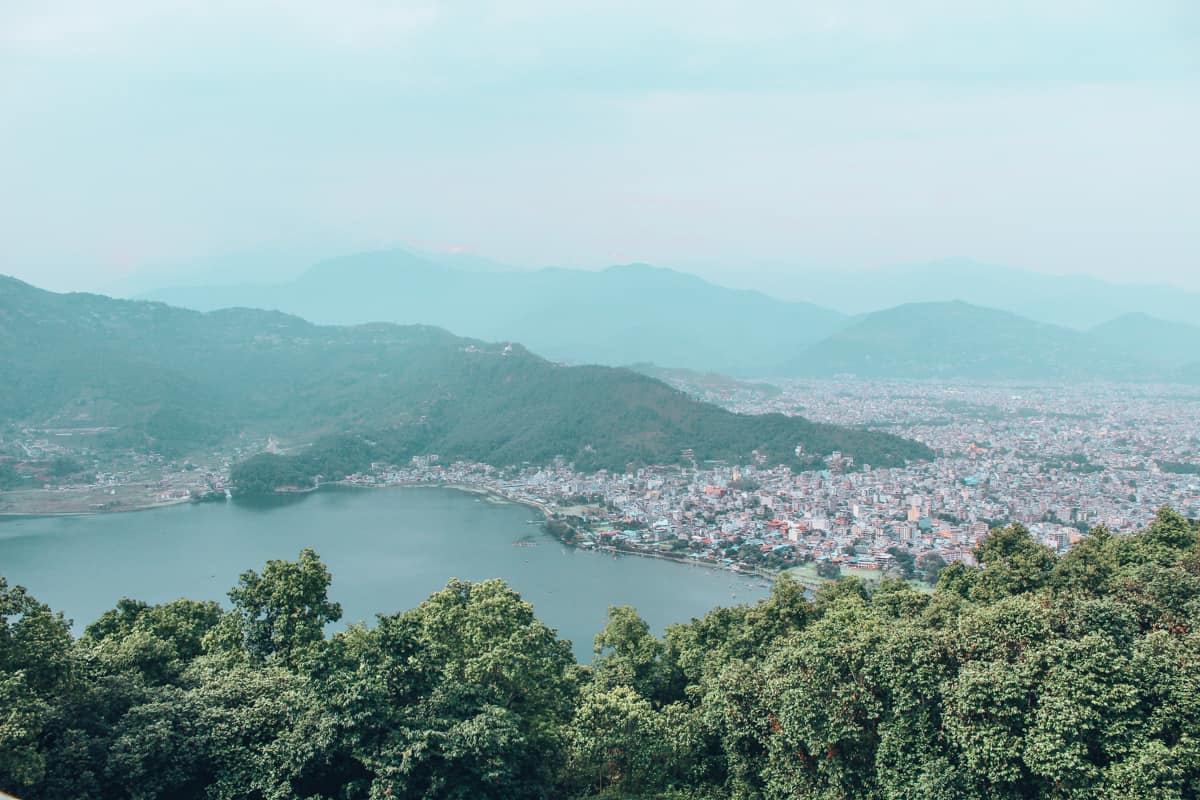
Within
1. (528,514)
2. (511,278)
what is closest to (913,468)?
(528,514)

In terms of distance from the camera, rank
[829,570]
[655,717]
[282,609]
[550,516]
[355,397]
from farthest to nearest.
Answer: [355,397], [550,516], [829,570], [282,609], [655,717]

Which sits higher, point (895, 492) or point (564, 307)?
point (564, 307)

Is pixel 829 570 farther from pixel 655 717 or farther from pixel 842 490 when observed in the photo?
pixel 655 717

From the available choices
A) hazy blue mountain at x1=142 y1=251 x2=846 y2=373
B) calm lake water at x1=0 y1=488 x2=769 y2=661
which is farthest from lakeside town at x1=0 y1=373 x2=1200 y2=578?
hazy blue mountain at x1=142 y1=251 x2=846 y2=373

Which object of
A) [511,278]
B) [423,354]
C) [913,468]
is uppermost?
[511,278]

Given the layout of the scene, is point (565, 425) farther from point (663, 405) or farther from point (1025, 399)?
point (1025, 399)

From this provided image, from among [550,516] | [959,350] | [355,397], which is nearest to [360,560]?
[550,516]
